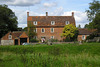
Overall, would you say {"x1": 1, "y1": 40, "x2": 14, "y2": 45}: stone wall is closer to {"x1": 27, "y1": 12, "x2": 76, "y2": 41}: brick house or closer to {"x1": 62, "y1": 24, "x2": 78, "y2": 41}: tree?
{"x1": 27, "y1": 12, "x2": 76, "y2": 41}: brick house

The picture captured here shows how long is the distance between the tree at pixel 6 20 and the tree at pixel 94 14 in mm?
31504

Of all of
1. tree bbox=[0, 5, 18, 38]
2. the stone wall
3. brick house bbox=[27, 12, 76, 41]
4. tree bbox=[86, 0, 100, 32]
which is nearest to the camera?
tree bbox=[86, 0, 100, 32]

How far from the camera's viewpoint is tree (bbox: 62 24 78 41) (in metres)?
56.7

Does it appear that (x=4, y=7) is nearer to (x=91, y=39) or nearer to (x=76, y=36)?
(x=76, y=36)

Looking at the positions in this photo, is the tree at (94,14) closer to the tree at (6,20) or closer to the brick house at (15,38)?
the brick house at (15,38)

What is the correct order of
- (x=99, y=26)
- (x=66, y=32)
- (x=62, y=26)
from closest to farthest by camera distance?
(x=99, y=26)
(x=66, y=32)
(x=62, y=26)

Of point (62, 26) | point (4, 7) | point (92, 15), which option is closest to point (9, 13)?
point (4, 7)

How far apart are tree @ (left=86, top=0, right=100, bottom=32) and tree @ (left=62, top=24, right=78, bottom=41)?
6.54 meters

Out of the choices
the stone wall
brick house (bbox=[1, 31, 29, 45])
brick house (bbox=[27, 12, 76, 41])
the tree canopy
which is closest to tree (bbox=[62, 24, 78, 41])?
brick house (bbox=[27, 12, 76, 41])

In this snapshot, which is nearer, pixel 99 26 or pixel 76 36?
pixel 99 26

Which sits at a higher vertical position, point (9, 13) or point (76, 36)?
point (9, 13)

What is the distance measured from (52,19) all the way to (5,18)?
19.1 meters

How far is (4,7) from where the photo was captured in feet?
229

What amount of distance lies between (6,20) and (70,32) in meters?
27.2
